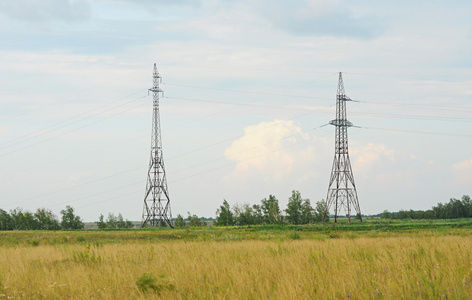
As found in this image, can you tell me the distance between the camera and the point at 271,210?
12369 centimetres

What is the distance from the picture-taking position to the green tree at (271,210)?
121750 millimetres

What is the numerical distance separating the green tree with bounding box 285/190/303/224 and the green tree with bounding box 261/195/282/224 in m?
2.83

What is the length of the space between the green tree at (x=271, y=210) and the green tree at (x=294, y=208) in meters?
2.83

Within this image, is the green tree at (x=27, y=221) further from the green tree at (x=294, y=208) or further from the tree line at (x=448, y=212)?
the tree line at (x=448, y=212)

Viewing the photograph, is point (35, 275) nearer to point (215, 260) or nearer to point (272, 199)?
point (215, 260)

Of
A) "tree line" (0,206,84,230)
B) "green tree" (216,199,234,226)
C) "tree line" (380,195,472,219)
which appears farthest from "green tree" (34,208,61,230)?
"tree line" (380,195,472,219)

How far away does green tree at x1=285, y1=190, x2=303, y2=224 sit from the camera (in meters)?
120

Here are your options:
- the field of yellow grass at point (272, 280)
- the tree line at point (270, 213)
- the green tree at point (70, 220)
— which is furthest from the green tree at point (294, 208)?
the field of yellow grass at point (272, 280)

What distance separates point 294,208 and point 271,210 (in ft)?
21.0

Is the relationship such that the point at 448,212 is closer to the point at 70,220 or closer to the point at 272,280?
the point at 70,220

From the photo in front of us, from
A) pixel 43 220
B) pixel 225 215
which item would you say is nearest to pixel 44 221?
pixel 43 220

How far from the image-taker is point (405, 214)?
147 meters

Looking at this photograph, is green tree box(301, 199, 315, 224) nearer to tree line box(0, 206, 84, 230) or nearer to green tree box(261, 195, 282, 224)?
green tree box(261, 195, 282, 224)

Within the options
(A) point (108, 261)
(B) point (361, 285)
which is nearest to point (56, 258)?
(A) point (108, 261)
